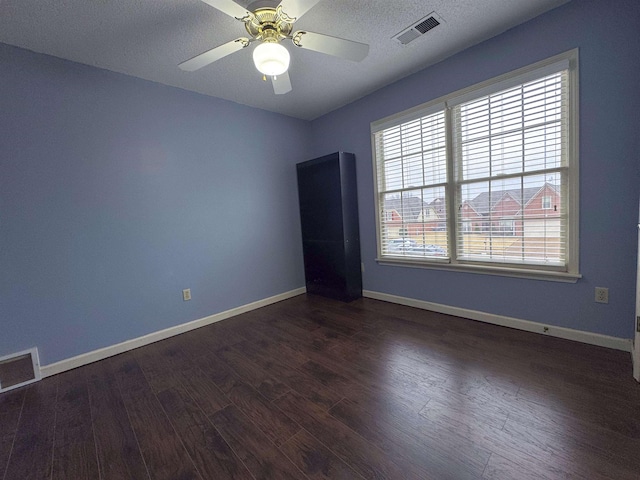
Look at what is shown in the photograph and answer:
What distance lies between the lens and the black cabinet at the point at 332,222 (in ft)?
11.0

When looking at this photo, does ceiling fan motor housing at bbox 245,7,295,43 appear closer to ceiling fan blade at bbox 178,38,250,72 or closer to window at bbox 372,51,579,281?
ceiling fan blade at bbox 178,38,250,72

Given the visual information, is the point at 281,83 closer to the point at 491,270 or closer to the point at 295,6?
the point at 295,6

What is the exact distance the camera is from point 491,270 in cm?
244

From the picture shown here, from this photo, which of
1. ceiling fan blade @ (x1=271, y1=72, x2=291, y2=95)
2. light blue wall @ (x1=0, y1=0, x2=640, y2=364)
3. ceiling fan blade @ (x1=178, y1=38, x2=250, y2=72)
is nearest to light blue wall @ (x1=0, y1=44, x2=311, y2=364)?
light blue wall @ (x1=0, y1=0, x2=640, y2=364)

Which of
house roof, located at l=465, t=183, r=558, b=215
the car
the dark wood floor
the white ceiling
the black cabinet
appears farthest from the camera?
the black cabinet

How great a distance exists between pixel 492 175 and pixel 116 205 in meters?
3.44

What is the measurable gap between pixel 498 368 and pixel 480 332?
22.1 inches

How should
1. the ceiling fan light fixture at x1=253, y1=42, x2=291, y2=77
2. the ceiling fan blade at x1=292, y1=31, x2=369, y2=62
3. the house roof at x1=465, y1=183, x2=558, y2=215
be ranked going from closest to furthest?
the ceiling fan light fixture at x1=253, y1=42, x2=291, y2=77 < the ceiling fan blade at x1=292, y1=31, x2=369, y2=62 < the house roof at x1=465, y1=183, x2=558, y2=215

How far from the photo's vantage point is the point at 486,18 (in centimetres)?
200

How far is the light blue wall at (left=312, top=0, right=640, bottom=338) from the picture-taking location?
69.4 inches

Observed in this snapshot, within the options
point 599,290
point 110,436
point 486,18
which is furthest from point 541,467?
point 486,18

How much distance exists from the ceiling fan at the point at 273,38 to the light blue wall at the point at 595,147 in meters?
1.47

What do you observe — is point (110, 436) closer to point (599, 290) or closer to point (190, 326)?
point (190, 326)

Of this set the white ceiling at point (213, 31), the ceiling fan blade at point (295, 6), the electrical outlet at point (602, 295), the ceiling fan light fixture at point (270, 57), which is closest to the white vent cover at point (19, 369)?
the white ceiling at point (213, 31)
